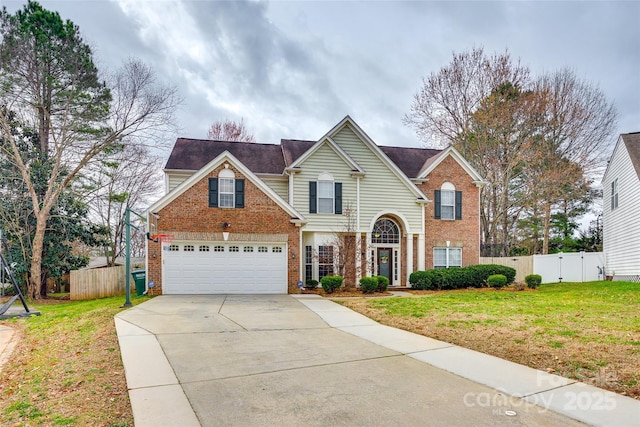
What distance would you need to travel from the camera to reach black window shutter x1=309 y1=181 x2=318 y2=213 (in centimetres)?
1814

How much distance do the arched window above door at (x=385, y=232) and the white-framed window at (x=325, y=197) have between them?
8.69 ft

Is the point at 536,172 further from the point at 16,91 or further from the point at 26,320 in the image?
the point at 16,91

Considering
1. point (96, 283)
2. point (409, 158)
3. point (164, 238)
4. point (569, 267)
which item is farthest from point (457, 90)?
point (96, 283)

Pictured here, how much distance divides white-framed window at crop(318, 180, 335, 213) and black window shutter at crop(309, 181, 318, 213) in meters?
0.17

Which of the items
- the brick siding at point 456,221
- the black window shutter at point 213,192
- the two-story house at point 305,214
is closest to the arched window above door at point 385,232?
the two-story house at point 305,214

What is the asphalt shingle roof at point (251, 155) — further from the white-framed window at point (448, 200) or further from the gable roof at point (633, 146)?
the gable roof at point (633, 146)

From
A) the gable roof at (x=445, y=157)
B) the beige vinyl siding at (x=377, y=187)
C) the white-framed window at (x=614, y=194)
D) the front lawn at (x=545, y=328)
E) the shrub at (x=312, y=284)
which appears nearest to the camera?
the front lawn at (x=545, y=328)

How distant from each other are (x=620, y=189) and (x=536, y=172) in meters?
6.14

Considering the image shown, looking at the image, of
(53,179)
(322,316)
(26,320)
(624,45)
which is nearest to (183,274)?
(26,320)

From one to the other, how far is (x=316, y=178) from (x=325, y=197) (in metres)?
0.98

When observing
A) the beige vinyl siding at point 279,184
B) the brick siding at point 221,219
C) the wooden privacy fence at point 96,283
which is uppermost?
the beige vinyl siding at point 279,184

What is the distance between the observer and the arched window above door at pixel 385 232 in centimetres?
1941

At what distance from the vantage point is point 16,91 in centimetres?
1833

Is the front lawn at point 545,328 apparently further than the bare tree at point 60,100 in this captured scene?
No
